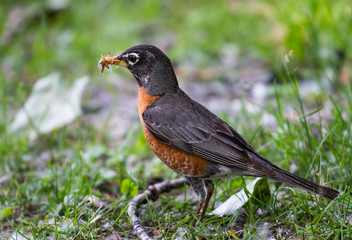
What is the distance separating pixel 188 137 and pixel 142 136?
1.54 meters

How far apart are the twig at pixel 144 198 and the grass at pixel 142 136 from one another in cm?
9

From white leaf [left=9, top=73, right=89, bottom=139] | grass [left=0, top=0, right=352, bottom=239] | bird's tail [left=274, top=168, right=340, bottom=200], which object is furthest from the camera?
white leaf [left=9, top=73, right=89, bottom=139]

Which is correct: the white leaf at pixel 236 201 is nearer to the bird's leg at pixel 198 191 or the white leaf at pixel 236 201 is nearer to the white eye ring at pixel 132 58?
the bird's leg at pixel 198 191

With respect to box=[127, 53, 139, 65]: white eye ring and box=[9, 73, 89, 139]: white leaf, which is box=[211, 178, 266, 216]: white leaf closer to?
box=[127, 53, 139, 65]: white eye ring

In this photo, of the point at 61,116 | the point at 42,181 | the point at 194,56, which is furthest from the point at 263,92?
the point at 42,181

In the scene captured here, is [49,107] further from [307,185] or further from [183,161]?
[307,185]

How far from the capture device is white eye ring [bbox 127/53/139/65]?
15.4 ft

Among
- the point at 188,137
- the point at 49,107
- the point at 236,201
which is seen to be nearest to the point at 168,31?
the point at 49,107

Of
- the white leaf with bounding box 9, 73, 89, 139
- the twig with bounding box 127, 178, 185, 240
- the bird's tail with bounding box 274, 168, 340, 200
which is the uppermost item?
the white leaf with bounding box 9, 73, 89, 139

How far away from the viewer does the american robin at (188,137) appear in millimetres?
3922

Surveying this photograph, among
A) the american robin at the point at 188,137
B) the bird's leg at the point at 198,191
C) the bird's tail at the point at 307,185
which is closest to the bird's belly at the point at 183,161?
A: the american robin at the point at 188,137

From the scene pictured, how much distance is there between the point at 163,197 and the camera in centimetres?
471

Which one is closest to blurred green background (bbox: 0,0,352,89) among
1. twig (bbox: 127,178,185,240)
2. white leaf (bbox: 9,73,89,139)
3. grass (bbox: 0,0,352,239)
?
grass (bbox: 0,0,352,239)

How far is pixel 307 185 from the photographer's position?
11.9ft
